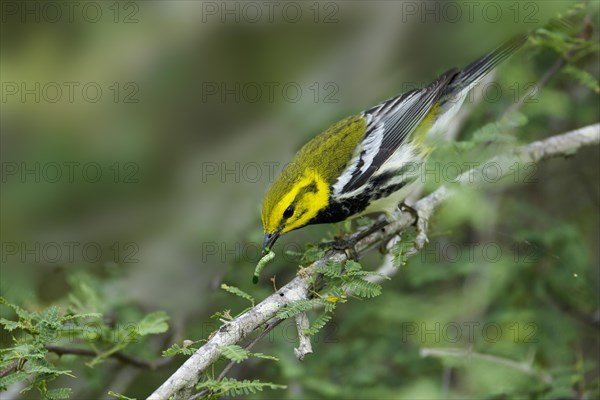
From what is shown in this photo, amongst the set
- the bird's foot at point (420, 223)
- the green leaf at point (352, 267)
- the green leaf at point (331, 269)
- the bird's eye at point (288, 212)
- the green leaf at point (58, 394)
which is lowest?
the green leaf at point (58, 394)

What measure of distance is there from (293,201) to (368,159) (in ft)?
2.17

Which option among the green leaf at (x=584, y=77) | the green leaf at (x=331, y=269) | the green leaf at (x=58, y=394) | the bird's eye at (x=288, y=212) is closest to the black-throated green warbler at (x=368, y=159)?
the bird's eye at (x=288, y=212)

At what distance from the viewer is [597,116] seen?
5.87 metres

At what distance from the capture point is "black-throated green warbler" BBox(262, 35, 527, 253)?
429cm

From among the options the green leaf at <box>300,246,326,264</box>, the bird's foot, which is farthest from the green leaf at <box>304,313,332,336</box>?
the bird's foot

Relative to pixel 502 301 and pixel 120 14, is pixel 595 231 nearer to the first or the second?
pixel 502 301

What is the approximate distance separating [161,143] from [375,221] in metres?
3.40

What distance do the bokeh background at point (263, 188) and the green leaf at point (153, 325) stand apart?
0.81 metres

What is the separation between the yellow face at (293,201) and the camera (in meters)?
4.20

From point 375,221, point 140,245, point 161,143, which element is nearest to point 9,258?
point 140,245

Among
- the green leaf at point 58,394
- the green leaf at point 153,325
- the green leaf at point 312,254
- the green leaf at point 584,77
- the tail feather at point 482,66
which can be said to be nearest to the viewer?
the green leaf at point 58,394

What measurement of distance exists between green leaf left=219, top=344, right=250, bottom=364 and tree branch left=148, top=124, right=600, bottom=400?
44 mm

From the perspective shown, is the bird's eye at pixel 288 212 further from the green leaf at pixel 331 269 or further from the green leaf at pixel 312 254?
the green leaf at pixel 331 269

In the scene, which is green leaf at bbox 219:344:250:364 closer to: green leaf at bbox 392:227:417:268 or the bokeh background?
green leaf at bbox 392:227:417:268
